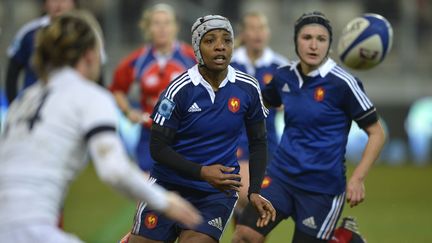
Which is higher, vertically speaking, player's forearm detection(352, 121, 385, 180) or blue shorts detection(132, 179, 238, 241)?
player's forearm detection(352, 121, 385, 180)

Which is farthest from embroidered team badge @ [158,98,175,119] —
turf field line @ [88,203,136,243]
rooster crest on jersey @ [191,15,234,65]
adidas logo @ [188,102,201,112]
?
turf field line @ [88,203,136,243]

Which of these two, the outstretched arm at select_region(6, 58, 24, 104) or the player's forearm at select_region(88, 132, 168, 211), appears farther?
the outstretched arm at select_region(6, 58, 24, 104)

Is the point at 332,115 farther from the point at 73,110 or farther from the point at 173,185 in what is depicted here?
the point at 73,110

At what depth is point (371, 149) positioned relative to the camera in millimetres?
6570

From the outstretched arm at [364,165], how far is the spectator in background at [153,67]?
11.4 ft

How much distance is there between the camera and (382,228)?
10.9 m

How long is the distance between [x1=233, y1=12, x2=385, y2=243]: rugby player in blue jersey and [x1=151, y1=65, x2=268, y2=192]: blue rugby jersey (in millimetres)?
705

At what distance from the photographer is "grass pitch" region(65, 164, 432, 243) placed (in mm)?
10352

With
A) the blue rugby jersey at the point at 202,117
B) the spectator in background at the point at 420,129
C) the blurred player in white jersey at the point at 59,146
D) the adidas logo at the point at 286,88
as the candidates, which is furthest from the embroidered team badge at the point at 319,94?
the spectator in background at the point at 420,129

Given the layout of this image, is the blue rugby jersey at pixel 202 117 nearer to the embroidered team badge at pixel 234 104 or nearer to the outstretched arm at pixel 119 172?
the embroidered team badge at pixel 234 104

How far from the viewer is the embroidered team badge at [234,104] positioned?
19.7ft

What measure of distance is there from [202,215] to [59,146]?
1.77 m

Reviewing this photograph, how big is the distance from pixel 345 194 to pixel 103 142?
117 inches

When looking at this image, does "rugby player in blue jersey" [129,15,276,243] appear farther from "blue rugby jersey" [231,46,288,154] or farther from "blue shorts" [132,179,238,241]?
"blue rugby jersey" [231,46,288,154]
